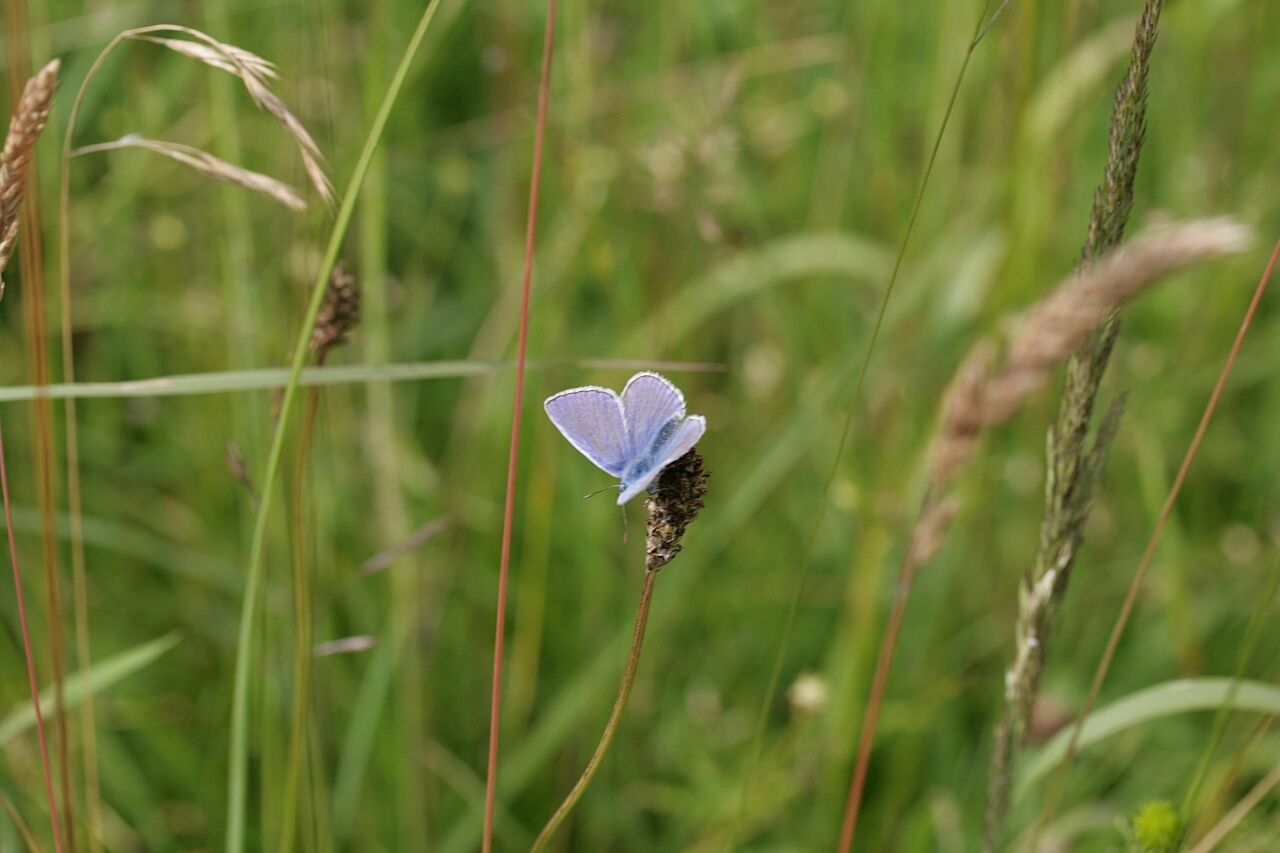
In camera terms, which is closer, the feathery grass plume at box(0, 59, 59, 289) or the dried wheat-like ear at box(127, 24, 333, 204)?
the feathery grass plume at box(0, 59, 59, 289)

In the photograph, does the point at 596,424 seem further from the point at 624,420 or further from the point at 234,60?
the point at 234,60

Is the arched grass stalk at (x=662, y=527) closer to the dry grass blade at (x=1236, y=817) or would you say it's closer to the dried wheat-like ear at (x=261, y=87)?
the dried wheat-like ear at (x=261, y=87)

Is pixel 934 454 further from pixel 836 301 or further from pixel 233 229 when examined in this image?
pixel 836 301

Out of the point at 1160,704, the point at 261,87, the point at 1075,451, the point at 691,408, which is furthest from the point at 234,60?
the point at 691,408

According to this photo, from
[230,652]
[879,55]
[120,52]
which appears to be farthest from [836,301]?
[120,52]

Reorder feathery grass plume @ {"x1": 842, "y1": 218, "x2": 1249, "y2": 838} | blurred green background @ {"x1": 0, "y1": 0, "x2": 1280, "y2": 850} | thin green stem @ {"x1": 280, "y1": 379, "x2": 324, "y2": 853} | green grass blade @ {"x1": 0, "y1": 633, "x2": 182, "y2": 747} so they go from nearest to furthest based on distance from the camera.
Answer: feathery grass plume @ {"x1": 842, "y1": 218, "x2": 1249, "y2": 838}, thin green stem @ {"x1": 280, "y1": 379, "x2": 324, "y2": 853}, green grass blade @ {"x1": 0, "y1": 633, "x2": 182, "y2": 747}, blurred green background @ {"x1": 0, "y1": 0, "x2": 1280, "y2": 850}

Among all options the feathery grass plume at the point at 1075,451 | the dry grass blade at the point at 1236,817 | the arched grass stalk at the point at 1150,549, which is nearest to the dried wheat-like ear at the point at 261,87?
the feathery grass plume at the point at 1075,451

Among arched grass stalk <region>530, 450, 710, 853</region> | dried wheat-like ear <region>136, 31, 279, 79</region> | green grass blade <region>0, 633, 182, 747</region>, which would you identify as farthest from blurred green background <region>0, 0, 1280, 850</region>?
arched grass stalk <region>530, 450, 710, 853</region>

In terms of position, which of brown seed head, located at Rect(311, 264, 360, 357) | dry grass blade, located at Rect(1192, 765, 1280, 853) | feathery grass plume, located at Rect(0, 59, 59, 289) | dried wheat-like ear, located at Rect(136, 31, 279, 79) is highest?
dried wheat-like ear, located at Rect(136, 31, 279, 79)

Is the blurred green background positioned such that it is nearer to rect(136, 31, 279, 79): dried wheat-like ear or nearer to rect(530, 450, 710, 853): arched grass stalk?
rect(136, 31, 279, 79): dried wheat-like ear
